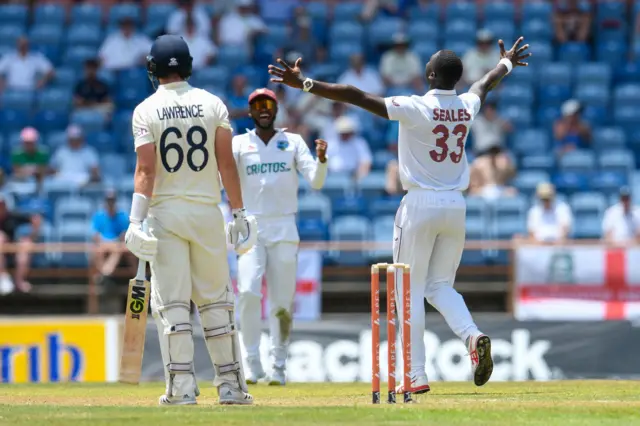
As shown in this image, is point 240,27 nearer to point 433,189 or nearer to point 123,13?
point 123,13

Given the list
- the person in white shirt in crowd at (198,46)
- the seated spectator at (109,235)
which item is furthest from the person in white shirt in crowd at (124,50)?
the seated spectator at (109,235)

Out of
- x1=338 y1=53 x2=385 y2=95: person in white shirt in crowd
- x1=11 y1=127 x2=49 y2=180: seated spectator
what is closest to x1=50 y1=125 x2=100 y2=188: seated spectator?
x1=11 y1=127 x2=49 y2=180: seated spectator

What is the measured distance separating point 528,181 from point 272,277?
7452 mm

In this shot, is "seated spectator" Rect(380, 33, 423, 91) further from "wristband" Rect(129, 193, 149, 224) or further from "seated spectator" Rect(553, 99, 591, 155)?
"wristband" Rect(129, 193, 149, 224)

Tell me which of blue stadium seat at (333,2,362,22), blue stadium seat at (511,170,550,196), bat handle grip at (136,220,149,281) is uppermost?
blue stadium seat at (333,2,362,22)

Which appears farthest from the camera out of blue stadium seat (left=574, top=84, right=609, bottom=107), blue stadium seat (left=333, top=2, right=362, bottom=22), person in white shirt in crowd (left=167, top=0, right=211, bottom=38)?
blue stadium seat (left=333, top=2, right=362, bottom=22)

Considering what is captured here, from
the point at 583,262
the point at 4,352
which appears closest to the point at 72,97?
the point at 4,352

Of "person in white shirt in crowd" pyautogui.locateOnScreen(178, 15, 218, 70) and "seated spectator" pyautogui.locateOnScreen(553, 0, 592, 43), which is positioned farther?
"seated spectator" pyautogui.locateOnScreen(553, 0, 592, 43)

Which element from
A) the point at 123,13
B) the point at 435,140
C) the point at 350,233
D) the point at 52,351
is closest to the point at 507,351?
the point at 350,233

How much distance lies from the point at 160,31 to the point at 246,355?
11276 millimetres

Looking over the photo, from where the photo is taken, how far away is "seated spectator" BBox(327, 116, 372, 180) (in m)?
19.4

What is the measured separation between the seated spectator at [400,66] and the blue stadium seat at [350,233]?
3.50 meters

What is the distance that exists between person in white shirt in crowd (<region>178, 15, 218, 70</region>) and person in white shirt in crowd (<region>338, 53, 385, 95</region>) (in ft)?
7.48

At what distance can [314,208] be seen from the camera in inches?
720
